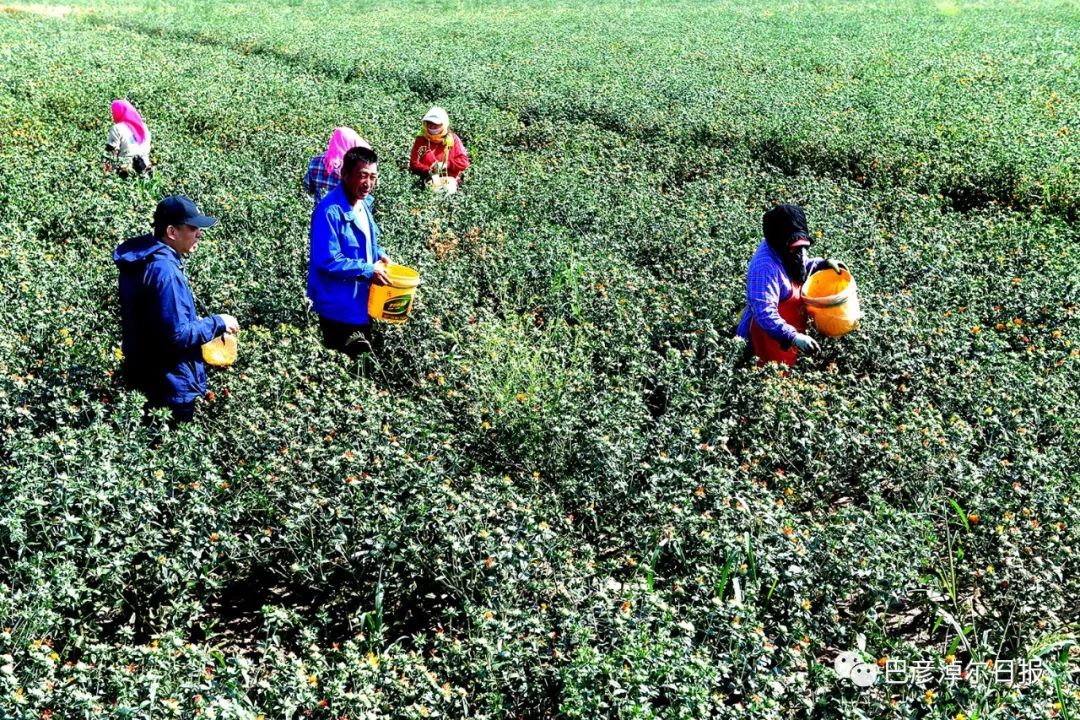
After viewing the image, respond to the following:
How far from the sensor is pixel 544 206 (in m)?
8.40

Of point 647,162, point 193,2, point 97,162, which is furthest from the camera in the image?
point 193,2

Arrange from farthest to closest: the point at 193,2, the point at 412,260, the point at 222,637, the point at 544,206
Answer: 1. the point at 193,2
2. the point at 544,206
3. the point at 412,260
4. the point at 222,637

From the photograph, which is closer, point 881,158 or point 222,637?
point 222,637

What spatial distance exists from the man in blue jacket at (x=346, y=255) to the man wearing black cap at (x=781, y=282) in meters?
1.99

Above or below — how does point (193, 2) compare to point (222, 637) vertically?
above

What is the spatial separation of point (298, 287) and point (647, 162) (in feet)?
18.1

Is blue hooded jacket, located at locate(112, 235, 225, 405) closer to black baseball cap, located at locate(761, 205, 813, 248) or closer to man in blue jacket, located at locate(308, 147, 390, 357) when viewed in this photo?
man in blue jacket, located at locate(308, 147, 390, 357)

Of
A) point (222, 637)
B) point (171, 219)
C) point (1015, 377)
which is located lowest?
point (222, 637)

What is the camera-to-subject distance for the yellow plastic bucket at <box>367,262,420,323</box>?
534cm

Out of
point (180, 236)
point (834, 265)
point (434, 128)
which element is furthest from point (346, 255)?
point (434, 128)

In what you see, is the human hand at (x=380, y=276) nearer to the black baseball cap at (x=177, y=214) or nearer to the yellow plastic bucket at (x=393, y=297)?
the yellow plastic bucket at (x=393, y=297)

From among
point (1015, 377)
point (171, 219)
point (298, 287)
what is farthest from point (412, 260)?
point (1015, 377)

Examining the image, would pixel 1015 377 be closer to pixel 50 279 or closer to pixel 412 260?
pixel 412 260

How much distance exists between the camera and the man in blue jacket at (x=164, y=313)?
4227 mm
